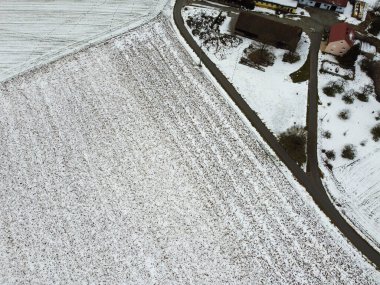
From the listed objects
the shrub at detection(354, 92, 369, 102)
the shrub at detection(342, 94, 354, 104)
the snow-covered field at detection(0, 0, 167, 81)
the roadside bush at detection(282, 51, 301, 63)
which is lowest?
the snow-covered field at detection(0, 0, 167, 81)

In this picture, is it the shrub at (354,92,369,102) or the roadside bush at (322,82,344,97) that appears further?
the roadside bush at (322,82,344,97)

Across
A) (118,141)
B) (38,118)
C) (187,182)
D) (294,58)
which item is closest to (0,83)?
(38,118)

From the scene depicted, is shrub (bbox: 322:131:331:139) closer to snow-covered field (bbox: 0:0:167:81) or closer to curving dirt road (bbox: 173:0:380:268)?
curving dirt road (bbox: 173:0:380:268)

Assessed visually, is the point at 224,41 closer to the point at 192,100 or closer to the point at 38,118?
the point at 192,100

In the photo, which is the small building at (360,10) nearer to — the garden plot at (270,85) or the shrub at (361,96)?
the garden plot at (270,85)

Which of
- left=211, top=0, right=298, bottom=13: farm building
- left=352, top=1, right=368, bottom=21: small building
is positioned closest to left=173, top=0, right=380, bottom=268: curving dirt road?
left=211, top=0, right=298, bottom=13: farm building
